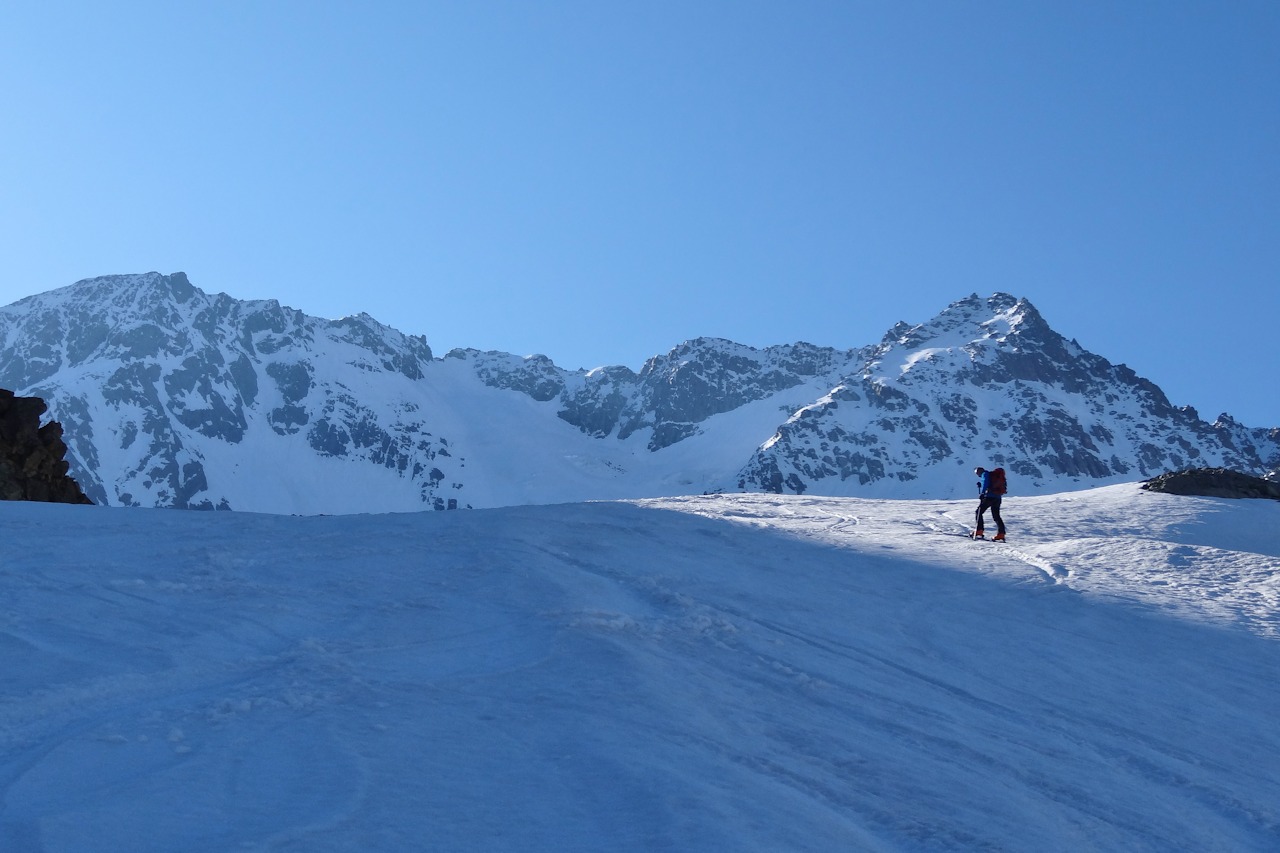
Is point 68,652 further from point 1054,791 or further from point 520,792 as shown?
point 1054,791

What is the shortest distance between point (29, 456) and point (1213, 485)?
3245 centimetres

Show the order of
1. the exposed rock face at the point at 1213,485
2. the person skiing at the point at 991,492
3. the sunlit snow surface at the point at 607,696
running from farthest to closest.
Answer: the exposed rock face at the point at 1213,485
the person skiing at the point at 991,492
the sunlit snow surface at the point at 607,696

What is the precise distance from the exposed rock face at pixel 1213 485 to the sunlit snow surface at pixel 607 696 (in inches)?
482

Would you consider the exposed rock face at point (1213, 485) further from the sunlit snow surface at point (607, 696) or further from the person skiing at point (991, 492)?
the sunlit snow surface at point (607, 696)

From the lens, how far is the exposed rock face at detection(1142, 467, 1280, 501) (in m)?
26.7

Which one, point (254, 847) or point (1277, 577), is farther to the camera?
point (1277, 577)

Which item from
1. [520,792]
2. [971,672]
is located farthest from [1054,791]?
[520,792]

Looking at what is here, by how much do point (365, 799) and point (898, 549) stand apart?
41.4 ft

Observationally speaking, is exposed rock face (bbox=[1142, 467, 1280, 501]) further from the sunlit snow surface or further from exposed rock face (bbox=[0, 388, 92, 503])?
exposed rock face (bbox=[0, 388, 92, 503])

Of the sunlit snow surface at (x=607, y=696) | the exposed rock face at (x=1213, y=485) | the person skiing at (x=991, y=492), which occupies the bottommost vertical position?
the sunlit snow surface at (x=607, y=696)

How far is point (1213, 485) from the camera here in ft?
88.4

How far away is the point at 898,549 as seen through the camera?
1698 cm

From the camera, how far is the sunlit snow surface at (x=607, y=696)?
5813 millimetres

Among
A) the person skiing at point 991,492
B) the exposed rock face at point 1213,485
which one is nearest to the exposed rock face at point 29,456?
the person skiing at point 991,492
